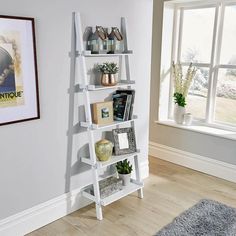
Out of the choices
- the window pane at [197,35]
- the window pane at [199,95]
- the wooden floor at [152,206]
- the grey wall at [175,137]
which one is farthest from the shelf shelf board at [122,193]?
the window pane at [197,35]

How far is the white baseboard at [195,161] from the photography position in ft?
10.6

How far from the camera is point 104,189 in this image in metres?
2.56

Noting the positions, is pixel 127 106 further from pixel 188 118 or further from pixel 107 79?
pixel 188 118

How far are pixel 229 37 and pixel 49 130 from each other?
7.64 feet

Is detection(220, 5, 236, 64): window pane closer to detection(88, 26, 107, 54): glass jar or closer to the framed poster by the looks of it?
detection(88, 26, 107, 54): glass jar

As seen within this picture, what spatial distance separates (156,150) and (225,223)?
1650mm

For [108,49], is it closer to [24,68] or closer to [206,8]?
[24,68]

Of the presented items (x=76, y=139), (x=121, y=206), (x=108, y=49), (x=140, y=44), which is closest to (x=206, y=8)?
(x=140, y=44)

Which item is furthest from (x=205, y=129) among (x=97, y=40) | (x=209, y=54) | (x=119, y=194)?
(x=97, y=40)

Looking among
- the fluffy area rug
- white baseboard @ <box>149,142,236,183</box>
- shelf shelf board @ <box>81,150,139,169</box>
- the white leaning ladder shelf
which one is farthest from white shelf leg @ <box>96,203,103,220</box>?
white baseboard @ <box>149,142,236,183</box>

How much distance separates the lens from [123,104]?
2.65 metres

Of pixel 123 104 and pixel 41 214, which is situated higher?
pixel 123 104

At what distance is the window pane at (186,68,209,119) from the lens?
140 inches

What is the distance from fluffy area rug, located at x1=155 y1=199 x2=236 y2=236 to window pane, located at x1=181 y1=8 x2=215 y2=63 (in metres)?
1.79
